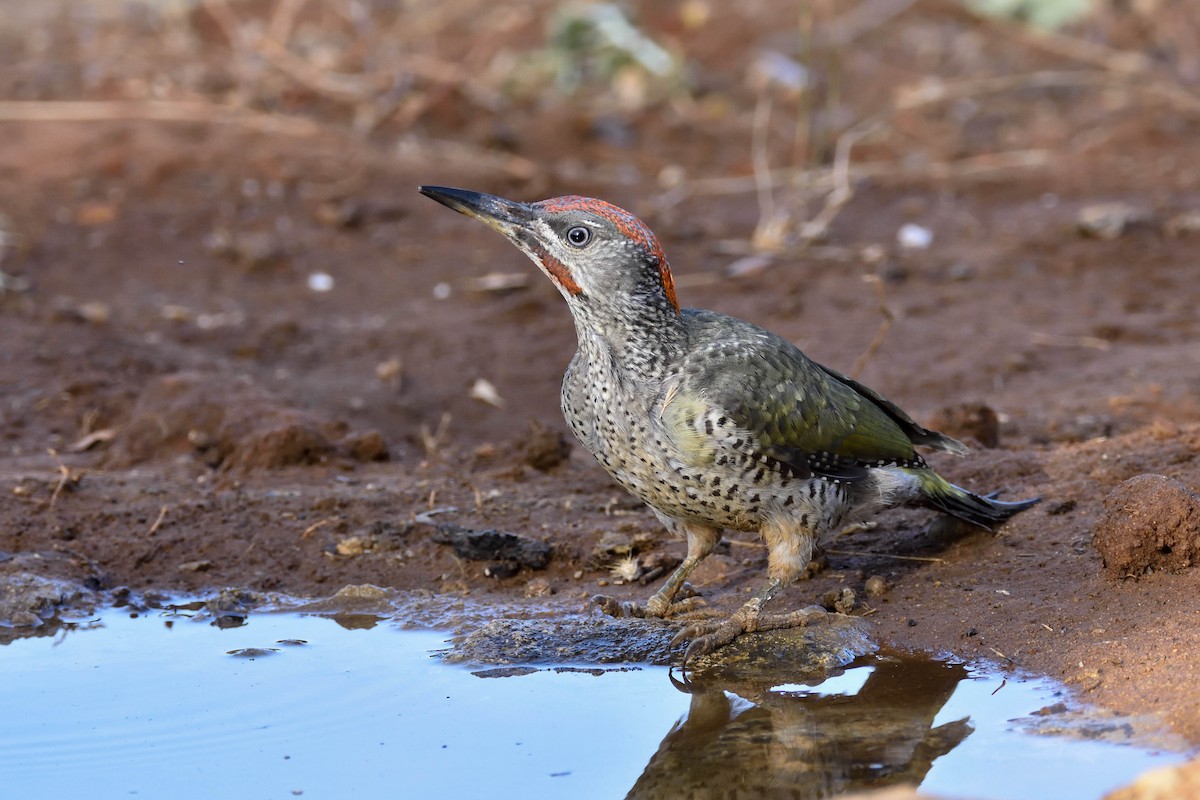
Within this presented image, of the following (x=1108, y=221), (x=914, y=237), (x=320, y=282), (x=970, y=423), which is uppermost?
(x=1108, y=221)

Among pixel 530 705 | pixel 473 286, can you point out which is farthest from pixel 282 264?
pixel 530 705

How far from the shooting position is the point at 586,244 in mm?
4828

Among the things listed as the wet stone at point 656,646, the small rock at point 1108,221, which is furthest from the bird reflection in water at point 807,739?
the small rock at point 1108,221

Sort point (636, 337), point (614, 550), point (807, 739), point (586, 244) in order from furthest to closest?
point (614, 550), point (586, 244), point (636, 337), point (807, 739)

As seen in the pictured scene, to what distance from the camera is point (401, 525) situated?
567 centimetres

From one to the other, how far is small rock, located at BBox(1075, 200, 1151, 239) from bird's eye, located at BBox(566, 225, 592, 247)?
5.55 metres

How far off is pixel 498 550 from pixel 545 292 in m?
3.57

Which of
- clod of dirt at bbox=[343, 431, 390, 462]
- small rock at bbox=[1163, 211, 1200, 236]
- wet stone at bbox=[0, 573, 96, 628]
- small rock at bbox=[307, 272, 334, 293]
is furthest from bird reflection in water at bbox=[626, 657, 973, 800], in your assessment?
small rock at bbox=[1163, 211, 1200, 236]

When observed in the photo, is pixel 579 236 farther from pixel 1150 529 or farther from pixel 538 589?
pixel 1150 529

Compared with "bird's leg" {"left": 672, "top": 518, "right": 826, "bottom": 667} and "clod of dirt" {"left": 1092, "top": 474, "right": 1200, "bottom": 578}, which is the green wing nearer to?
"bird's leg" {"left": 672, "top": 518, "right": 826, "bottom": 667}

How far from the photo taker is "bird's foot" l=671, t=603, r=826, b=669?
457cm

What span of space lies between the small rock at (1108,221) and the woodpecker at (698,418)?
15.9 feet

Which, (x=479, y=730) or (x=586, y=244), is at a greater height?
(x=586, y=244)

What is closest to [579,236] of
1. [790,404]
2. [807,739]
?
[790,404]
